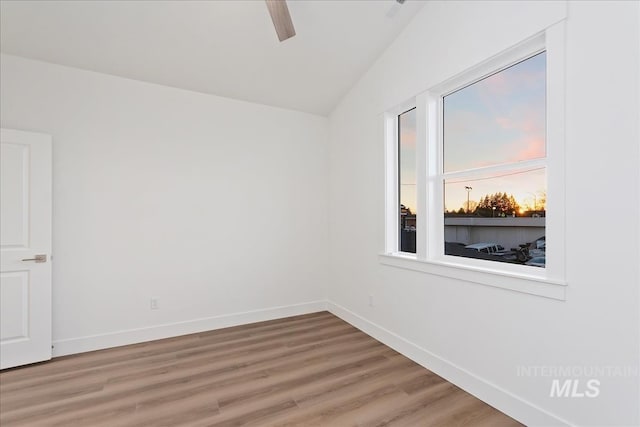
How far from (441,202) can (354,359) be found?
1.63 m

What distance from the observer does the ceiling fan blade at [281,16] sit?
6.53 feet

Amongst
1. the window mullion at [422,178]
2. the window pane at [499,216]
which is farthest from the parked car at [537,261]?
the window mullion at [422,178]

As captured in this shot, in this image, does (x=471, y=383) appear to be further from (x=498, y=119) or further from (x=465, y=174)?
(x=498, y=119)

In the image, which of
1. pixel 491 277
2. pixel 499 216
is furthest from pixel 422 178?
pixel 491 277

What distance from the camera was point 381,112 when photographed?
328 centimetres

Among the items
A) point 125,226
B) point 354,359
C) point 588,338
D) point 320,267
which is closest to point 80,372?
point 125,226

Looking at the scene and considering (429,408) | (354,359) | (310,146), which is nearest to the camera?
(429,408)

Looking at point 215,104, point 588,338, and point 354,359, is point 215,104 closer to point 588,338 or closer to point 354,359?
point 354,359

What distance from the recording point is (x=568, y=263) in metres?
1.72

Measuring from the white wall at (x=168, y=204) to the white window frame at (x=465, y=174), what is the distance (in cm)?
133

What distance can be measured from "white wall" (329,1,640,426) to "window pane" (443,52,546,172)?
229 mm

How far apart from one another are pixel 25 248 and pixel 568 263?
4.16 m

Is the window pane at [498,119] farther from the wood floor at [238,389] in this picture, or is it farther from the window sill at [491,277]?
the wood floor at [238,389]

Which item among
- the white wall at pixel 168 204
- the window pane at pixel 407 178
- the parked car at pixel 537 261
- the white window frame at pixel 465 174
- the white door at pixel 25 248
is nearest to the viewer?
the white window frame at pixel 465 174
